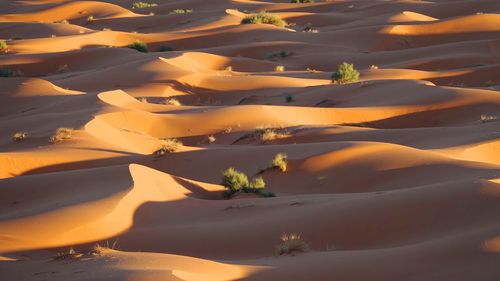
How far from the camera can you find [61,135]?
15586 mm

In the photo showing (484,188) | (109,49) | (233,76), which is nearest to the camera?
(484,188)

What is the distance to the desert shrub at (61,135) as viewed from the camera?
15414 mm

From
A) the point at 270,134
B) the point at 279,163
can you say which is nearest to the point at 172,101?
the point at 270,134

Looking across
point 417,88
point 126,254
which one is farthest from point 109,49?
point 126,254

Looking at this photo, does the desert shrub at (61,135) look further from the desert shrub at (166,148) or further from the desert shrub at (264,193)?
the desert shrub at (264,193)

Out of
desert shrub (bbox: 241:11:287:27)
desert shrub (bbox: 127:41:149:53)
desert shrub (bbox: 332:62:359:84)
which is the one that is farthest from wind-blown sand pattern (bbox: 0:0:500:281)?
desert shrub (bbox: 241:11:287:27)

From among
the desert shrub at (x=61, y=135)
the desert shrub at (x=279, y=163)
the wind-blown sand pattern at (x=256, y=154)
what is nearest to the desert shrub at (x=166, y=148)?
the wind-blown sand pattern at (x=256, y=154)

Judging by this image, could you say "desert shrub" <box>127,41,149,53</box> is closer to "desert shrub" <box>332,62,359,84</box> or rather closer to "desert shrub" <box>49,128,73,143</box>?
"desert shrub" <box>332,62,359,84</box>

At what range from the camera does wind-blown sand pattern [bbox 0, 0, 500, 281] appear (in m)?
7.47

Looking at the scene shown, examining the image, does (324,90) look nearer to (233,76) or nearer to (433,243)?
(233,76)

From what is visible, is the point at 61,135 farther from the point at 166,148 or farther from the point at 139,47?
the point at 139,47

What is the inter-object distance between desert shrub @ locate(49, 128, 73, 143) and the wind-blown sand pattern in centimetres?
14

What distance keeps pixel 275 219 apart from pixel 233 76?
Result: 15795 mm

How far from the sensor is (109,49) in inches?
1205
